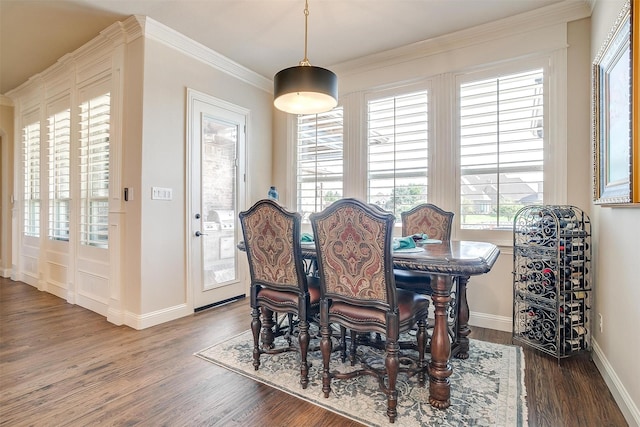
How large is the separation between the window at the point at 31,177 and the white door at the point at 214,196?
9.42ft

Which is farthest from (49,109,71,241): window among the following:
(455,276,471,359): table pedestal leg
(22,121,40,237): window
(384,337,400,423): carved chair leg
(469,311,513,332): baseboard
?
(469,311,513,332): baseboard

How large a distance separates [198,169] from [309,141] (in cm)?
149

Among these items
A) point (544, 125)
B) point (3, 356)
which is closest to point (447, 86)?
point (544, 125)

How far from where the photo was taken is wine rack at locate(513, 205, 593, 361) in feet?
7.60

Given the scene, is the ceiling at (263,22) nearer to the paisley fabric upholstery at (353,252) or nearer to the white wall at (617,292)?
the white wall at (617,292)

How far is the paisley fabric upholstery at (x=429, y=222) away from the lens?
289 cm

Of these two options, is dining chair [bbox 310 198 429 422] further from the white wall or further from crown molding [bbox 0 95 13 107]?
crown molding [bbox 0 95 13 107]

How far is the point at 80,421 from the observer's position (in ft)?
5.46

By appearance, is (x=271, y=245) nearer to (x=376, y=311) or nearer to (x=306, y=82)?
(x=376, y=311)

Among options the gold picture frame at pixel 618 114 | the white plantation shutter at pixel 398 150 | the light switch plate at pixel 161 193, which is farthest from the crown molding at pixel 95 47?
the gold picture frame at pixel 618 114

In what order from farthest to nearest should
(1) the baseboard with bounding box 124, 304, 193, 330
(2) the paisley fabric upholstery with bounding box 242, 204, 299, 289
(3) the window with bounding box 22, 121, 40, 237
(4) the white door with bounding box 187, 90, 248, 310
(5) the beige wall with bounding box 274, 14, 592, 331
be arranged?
(3) the window with bounding box 22, 121, 40, 237
(4) the white door with bounding box 187, 90, 248, 310
(1) the baseboard with bounding box 124, 304, 193, 330
(5) the beige wall with bounding box 274, 14, 592, 331
(2) the paisley fabric upholstery with bounding box 242, 204, 299, 289

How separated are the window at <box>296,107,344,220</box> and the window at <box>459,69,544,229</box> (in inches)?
57.1

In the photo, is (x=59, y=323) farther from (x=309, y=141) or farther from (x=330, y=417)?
(x=309, y=141)

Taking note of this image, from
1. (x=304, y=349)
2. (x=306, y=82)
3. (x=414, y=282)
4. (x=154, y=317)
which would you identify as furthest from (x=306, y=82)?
(x=154, y=317)
